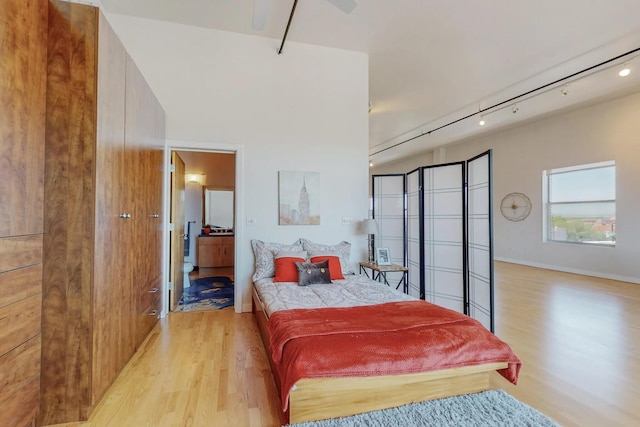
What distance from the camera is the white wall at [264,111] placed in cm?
370

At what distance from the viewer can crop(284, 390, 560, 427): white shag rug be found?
5.45 ft

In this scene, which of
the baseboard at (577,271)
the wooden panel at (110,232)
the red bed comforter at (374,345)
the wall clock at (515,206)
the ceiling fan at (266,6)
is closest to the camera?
the red bed comforter at (374,345)

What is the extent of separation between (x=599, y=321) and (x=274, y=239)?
405 centimetres

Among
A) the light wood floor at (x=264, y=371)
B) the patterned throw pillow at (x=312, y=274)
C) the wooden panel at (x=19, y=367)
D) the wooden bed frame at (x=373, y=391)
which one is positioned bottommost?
the light wood floor at (x=264, y=371)

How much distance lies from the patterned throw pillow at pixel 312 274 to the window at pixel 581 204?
641 centimetres

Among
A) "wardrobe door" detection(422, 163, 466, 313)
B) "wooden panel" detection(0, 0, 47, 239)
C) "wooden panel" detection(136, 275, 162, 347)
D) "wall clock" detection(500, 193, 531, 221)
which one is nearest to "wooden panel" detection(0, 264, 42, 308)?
"wooden panel" detection(0, 0, 47, 239)

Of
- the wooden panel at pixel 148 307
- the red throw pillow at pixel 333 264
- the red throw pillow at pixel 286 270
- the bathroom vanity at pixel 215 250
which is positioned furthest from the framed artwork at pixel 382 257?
the bathroom vanity at pixel 215 250

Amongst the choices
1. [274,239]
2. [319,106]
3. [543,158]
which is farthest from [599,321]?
[543,158]

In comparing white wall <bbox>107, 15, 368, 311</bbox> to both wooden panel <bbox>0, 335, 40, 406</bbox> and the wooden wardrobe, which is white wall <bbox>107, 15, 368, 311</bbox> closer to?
the wooden wardrobe

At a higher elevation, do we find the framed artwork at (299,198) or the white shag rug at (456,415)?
the framed artwork at (299,198)

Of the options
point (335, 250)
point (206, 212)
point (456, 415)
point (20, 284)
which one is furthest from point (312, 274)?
point (206, 212)

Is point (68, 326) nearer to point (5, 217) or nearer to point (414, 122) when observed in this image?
point (5, 217)

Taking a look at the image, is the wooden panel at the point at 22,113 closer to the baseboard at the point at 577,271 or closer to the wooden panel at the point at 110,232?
the wooden panel at the point at 110,232

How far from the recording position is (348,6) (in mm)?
2492
